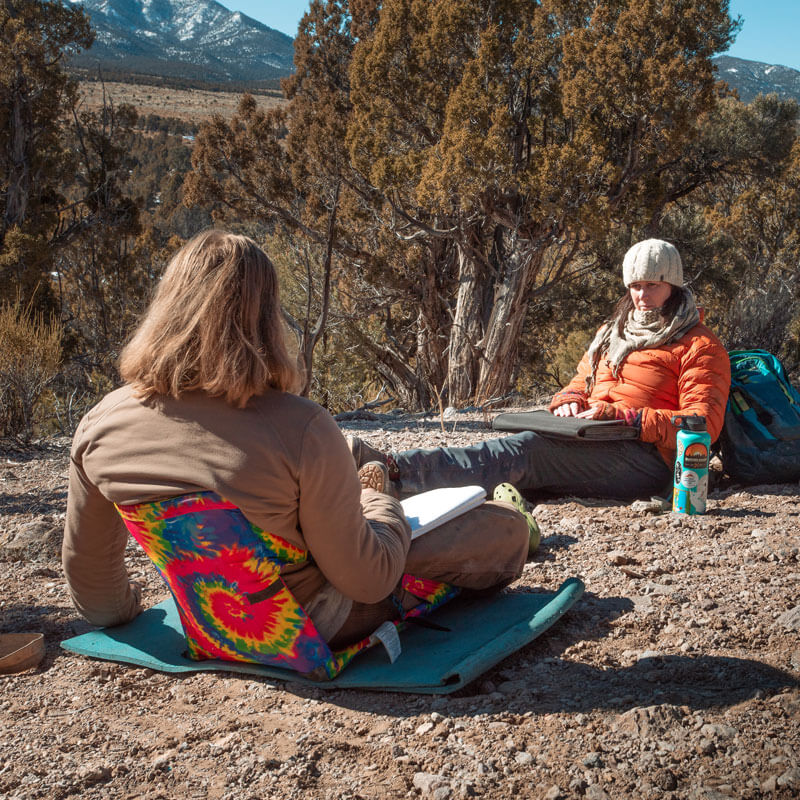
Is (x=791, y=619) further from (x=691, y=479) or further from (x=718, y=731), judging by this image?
(x=691, y=479)

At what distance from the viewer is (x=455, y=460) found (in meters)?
3.54

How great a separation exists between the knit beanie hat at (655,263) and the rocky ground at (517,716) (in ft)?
4.09

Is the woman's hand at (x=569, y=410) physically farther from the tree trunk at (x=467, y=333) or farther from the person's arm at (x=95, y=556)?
the tree trunk at (x=467, y=333)

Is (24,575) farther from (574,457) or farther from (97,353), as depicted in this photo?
(97,353)

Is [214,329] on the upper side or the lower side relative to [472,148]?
lower

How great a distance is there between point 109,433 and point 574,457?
225cm

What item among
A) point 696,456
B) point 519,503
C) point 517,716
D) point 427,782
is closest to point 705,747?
point 517,716

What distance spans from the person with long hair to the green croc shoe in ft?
3.33

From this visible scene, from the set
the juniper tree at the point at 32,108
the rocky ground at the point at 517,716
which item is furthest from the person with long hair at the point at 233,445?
the juniper tree at the point at 32,108

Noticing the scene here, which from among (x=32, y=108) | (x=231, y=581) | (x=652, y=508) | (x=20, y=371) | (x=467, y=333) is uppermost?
(x=32, y=108)

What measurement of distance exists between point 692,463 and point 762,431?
23.3 inches

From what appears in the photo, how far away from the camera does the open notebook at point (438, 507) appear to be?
2227 mm

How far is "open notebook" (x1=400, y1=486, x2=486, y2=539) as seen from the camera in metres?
2.23

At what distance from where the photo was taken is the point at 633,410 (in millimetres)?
3494
